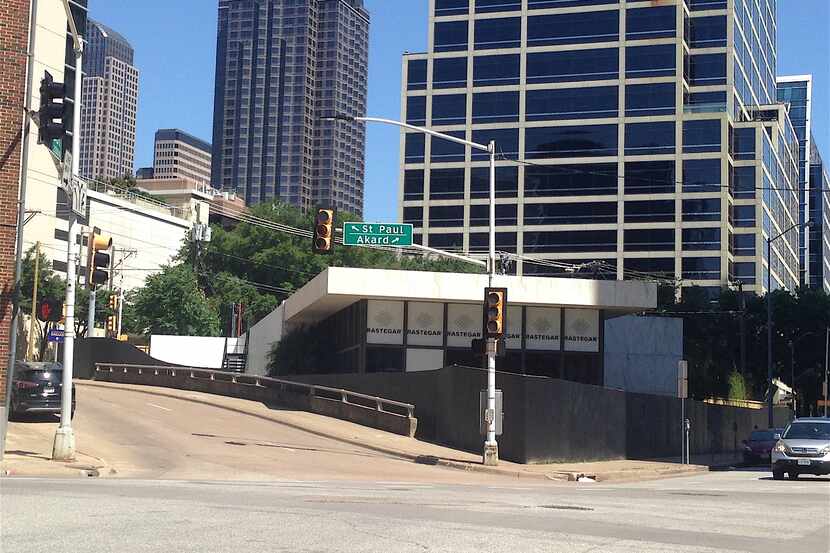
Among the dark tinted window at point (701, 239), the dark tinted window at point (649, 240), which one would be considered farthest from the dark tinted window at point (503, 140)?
the dark tinted window at point (701, 239)

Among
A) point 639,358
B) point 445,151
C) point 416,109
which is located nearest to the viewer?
point 639,358

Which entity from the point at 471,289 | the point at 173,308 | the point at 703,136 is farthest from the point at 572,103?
the point at 471,289

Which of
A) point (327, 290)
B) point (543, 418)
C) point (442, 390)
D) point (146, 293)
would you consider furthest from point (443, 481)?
point (146, 293)

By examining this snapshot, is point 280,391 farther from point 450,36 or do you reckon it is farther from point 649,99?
point 450,36

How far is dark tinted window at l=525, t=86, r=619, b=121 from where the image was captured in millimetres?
113312

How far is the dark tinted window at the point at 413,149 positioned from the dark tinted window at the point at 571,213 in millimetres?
13493

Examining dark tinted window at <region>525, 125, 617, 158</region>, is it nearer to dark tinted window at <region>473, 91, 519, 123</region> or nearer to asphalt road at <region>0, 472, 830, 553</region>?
dark tinted window at <region>473, 91, 519, 123</region>

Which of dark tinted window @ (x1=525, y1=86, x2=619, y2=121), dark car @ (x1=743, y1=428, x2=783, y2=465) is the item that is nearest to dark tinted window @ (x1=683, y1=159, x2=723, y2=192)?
dark tinted window @ (x1=525, y1=86, x2=619, y2=121)

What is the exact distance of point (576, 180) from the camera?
4466 inches

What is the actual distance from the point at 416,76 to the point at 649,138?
88.4 ft

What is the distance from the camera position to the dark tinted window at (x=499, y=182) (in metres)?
115

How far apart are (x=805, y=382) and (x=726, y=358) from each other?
13.5 m

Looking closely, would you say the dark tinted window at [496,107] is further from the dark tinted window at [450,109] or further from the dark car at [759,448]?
the dark car at [759,448]

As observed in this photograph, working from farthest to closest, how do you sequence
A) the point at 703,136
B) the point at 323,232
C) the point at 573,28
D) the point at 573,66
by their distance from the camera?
1. the point at 573,28
2. the point at 573,66
3. the point at 703,136
4. the point at 323,232
